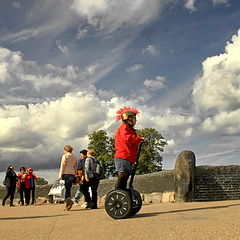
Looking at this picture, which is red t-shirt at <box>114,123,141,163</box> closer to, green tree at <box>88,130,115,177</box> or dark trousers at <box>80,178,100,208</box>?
dark trousers at <box>80,178,100,208</box>

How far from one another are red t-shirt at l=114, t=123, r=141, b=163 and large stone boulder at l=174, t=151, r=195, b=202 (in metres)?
3.89

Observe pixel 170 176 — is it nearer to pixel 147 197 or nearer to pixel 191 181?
pixel 147 197

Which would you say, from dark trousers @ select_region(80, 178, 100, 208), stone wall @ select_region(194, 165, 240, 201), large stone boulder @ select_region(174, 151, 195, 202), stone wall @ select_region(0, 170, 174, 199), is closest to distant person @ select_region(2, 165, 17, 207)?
stone wall @ select_region(0, 170, 174, 199)

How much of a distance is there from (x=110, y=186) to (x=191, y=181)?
17.3 feet

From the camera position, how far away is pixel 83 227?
17.0 feet

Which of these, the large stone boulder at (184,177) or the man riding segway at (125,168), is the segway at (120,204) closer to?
the man riding segway at (125,168)

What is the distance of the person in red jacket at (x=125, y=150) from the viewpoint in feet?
20.2

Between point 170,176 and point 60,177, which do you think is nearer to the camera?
point 60,177

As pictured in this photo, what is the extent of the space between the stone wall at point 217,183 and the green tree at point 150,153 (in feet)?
89.8

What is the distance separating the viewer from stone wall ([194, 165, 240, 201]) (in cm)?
1031

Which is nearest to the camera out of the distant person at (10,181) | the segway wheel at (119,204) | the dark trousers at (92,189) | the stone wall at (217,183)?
the segway wheel at (119,204)

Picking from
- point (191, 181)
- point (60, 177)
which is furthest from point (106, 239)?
point (191, 181)

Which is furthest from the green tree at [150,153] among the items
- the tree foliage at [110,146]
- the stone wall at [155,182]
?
the stone wall at [155,182]

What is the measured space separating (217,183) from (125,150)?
530cm
